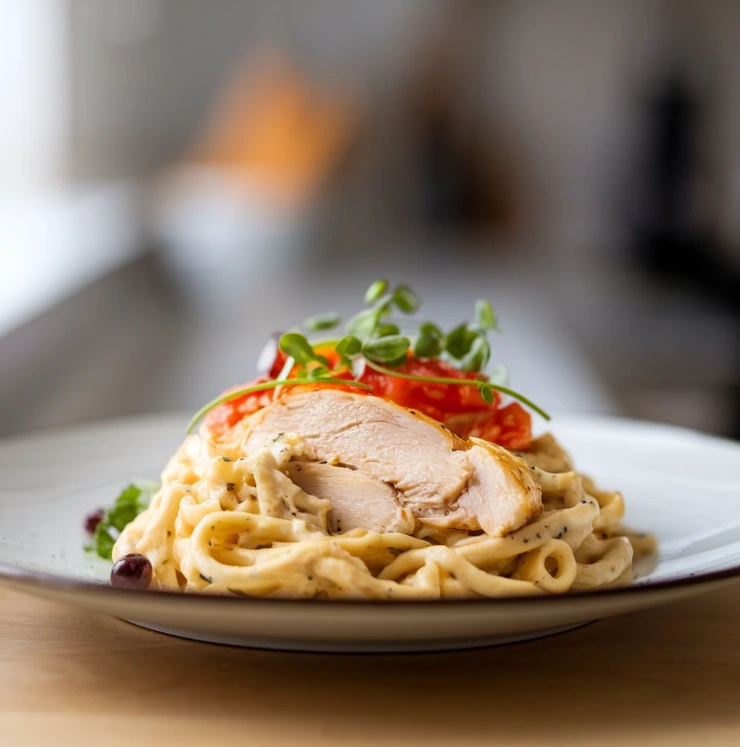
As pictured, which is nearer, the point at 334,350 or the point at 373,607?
the point at 373,607

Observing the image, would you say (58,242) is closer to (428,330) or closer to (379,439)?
(428,330)

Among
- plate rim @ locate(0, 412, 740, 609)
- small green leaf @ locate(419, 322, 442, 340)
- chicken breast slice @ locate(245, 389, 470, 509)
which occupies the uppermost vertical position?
small green leaf @ locate(419, 322, 442, 340)

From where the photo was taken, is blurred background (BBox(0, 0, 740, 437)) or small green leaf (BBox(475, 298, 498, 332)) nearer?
small green leaf (BBox(475, 298, 498, 332))

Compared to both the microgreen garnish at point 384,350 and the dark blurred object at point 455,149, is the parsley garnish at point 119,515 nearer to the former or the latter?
the microgreen garnish at point 384,350

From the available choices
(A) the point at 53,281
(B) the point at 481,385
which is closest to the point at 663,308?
(A) the point at 53,281

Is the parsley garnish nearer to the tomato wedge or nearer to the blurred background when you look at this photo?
the tomato wedge

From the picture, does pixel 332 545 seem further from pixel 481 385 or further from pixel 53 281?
pixel 53 281

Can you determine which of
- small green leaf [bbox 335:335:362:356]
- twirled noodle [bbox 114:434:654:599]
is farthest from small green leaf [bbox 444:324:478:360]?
twirled noodle [bbox 114:434:654:599]
